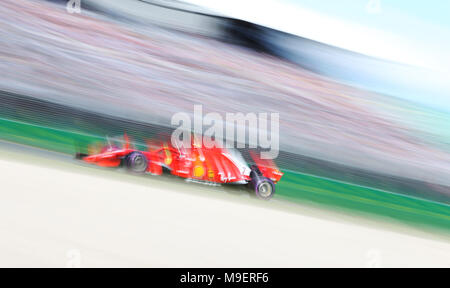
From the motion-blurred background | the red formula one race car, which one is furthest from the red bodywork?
the motion-blurred background

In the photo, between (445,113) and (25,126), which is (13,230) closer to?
(25,126)

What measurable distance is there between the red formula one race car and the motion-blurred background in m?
0.18

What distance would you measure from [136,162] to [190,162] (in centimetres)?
35

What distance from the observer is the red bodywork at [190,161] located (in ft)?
8.70

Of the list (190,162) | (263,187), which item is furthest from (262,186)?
(190,162)

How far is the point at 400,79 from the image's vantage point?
3252 mm

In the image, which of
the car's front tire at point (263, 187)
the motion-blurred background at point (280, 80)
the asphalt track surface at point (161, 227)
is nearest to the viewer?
the asphalt track surface at point (161, 227)

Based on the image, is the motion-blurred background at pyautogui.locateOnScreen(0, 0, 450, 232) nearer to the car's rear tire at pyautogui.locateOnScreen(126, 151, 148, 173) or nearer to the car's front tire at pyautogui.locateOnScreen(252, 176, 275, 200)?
the car's front tire at pyautogui.locateOnScreen(252, 176, 275, 200)

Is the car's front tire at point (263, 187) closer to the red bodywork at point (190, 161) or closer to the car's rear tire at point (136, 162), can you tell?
the red bodywork at point (190, 161)

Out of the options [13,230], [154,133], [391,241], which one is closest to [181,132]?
[154,133]

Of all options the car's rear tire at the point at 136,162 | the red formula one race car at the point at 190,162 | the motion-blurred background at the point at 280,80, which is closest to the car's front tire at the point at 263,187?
the red formula one race car at the point at 190,162

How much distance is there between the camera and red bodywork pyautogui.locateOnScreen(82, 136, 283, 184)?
8.70 feet

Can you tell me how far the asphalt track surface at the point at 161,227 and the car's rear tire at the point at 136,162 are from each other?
0.19 feet

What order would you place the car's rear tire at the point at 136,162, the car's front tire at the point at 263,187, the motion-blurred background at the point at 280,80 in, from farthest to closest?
1. the motion-blurred background at the point at 280,80
2. the car's front tire at the point at 263,187
3. the car's rear tire at the point at 136,162
